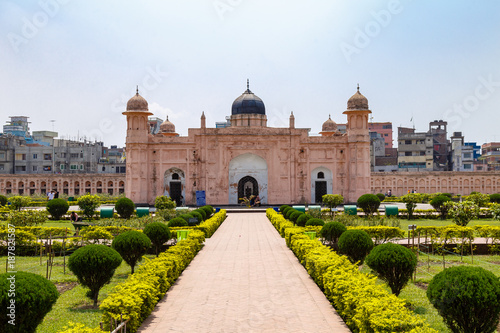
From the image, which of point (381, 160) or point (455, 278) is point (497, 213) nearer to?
point (455, 278)

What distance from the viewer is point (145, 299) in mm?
6875

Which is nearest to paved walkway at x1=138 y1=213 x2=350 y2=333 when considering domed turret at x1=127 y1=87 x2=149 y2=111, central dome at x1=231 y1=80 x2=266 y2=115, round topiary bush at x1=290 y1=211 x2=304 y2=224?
round topiary bush at x1=290 y1=211 x2=304 y2=224

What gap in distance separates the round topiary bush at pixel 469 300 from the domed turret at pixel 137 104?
27.6m

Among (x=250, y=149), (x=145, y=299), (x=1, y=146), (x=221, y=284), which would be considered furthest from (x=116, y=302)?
(x=1, y=146)

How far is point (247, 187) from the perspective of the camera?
32000mm

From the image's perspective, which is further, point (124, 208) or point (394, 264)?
point (124, 208)

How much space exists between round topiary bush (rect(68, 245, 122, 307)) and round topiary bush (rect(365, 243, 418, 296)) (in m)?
4.51

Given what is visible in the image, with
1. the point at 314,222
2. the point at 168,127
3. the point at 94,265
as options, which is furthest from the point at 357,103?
the point at 94,265

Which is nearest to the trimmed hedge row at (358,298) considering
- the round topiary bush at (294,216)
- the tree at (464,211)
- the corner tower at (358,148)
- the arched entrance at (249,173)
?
the round topiary bush at (294,216)

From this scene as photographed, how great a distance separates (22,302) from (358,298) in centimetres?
409

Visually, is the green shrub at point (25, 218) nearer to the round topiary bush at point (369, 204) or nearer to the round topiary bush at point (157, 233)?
the round topiary bush at point (157, 233)

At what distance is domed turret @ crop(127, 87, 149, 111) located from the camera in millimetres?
31328

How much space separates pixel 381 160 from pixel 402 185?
14.1 m

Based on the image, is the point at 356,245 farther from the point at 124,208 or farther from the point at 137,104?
the point at 137,104
